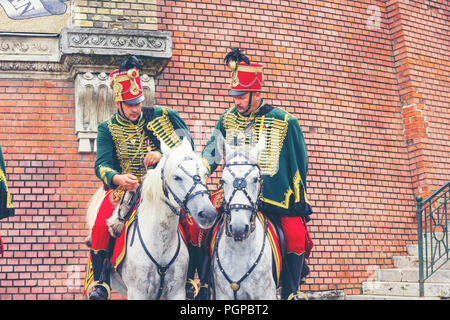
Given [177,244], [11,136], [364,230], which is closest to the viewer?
[177,244]

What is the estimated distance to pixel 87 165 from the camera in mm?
8891

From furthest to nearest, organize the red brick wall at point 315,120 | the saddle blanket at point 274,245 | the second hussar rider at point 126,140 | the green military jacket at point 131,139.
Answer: the red brick wall at point 315,120 < the green military jacket at point 131,139 < the second hussar rider at point 126,140 < the saddle blanket at point 274,245

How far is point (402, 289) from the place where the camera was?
9562 mm

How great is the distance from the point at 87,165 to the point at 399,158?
4.90 meters

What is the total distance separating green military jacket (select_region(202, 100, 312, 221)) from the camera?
6160 millimetres

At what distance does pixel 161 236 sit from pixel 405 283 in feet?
16.5

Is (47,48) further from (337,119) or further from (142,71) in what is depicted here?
(337,119)

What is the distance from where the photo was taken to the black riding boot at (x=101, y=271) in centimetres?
618

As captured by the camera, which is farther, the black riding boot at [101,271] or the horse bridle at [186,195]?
the black riding boot at [101,271]

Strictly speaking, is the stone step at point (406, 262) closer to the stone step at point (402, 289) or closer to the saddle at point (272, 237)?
the stone step at point (402, 289)

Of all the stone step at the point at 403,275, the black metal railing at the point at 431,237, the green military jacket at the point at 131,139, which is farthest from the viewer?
the stone step at the point at 403,275

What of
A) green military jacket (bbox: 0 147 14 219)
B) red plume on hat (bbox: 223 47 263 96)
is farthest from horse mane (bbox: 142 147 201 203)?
green military jacket (bbox: 0 147 14 219)

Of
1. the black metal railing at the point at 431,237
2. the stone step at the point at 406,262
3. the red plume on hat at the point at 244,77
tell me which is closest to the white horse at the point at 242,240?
the red plume on hat at the point at 244,77
